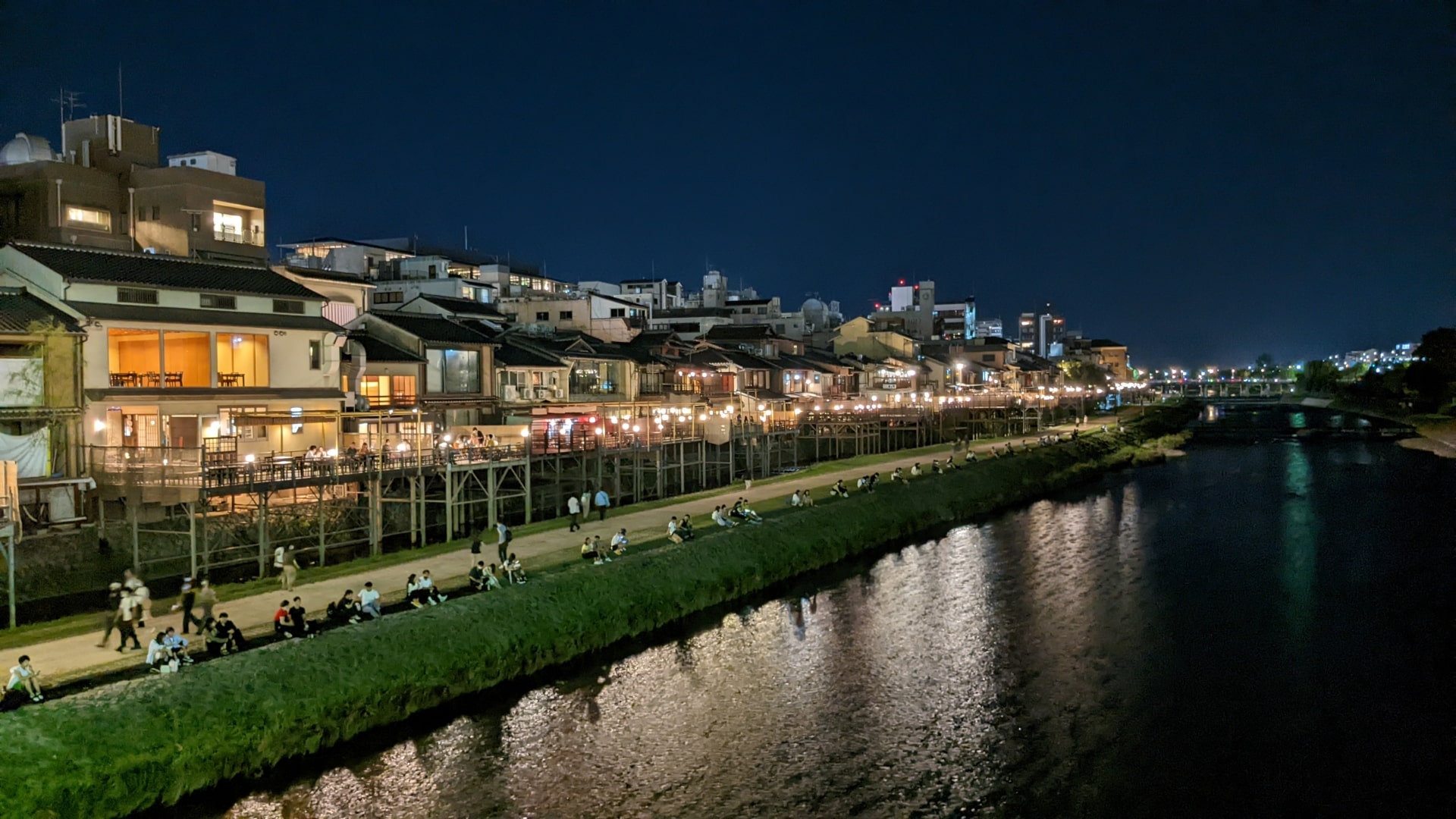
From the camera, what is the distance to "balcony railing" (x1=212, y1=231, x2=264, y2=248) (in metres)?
42.0

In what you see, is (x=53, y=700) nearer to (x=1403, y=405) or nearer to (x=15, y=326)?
(x=15, y=326)

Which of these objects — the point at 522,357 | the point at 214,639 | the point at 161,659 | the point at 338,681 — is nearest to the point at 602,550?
the point at 338,681

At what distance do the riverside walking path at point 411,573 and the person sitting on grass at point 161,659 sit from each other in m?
0.46

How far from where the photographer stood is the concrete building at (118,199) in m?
41.0

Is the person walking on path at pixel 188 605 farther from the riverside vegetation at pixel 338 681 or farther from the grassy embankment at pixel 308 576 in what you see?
the riverside vegetation at pixel 338 681

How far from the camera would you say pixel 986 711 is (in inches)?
776

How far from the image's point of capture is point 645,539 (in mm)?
29844

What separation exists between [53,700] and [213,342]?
62.5 ft

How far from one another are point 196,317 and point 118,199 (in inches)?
686

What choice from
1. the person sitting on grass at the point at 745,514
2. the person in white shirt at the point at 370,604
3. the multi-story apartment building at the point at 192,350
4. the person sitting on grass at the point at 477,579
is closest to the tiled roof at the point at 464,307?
the multi-story apartment building at the point at 192,350

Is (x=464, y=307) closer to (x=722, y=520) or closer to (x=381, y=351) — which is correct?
(x=381, y=351)

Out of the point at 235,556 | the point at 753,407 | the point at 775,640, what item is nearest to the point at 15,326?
the point at 235,556

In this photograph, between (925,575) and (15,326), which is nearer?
(15,326)

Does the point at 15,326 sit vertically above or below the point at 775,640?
above
